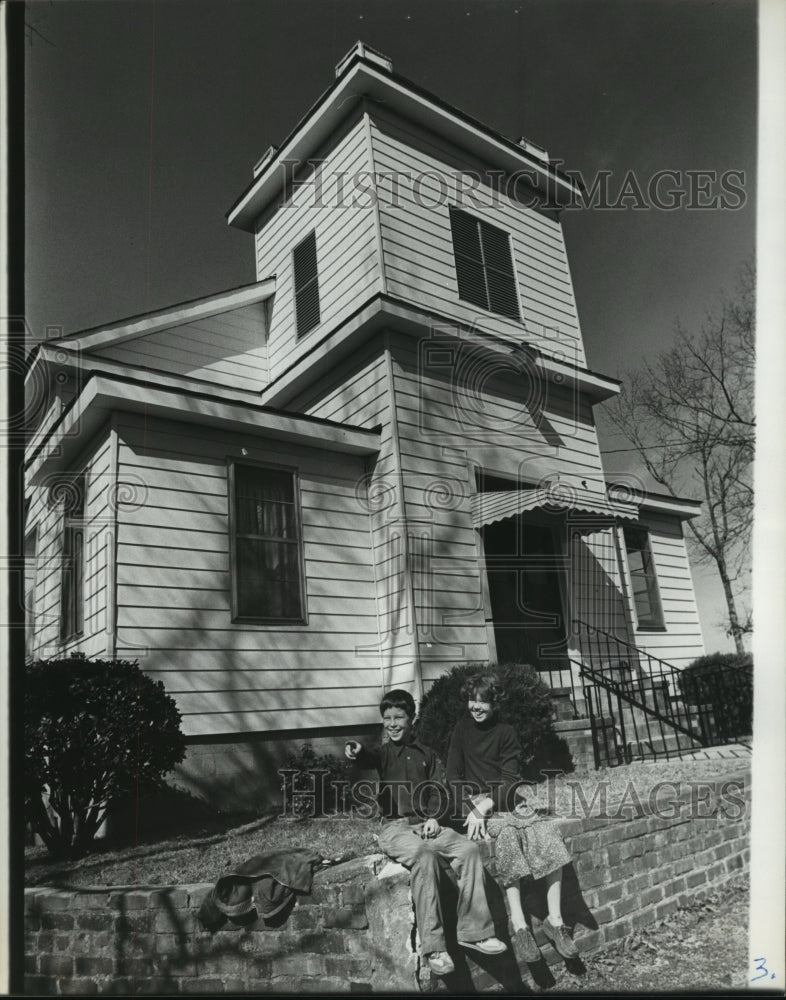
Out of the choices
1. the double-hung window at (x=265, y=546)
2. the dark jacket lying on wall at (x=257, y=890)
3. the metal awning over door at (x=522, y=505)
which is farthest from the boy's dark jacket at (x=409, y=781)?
the metal awning over door at (x=522, y=505)

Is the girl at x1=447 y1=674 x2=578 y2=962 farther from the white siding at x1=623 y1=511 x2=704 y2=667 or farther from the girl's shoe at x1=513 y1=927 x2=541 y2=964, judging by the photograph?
the white siding at x1=623 y1=511 x2=704 y2=667

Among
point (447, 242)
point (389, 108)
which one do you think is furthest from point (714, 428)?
point (389, 108)

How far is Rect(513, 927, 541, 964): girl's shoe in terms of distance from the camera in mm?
3766

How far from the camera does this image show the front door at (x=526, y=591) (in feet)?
21.8

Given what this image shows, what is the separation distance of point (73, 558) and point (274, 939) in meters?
3.00

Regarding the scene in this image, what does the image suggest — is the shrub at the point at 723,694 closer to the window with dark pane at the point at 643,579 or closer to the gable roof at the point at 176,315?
the window with dark pane at the point at 643,579

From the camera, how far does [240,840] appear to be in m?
4.29

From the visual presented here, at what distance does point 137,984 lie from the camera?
3.74m

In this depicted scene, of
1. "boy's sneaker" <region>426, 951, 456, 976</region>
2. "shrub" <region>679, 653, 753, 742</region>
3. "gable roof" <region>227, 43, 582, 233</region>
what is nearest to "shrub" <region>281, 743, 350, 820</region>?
"boy's sneaker" <region>426, 951, 456, 976</region>

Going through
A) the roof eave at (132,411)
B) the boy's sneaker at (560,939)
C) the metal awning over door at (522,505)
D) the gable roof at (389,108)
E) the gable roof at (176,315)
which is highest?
the gable roof at (389,108)

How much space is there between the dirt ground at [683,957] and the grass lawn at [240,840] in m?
0.63

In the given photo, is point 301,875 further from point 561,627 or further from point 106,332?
point 106,332

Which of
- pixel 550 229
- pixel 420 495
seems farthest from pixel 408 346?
pixel 550 229

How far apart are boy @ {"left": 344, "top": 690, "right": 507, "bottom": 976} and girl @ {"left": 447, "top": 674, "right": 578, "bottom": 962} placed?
136mm
